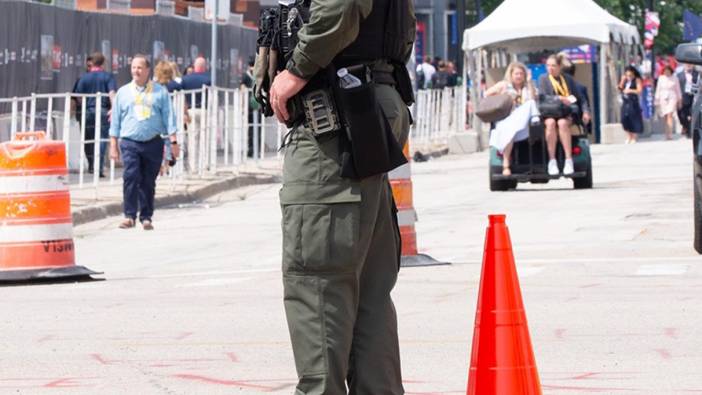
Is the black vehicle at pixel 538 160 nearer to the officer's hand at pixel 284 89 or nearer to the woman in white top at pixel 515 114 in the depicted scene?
the woman in white top at pixel 515 114

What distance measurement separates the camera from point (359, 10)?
5.75 m

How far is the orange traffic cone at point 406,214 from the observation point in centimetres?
1295

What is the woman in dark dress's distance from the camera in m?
38.9

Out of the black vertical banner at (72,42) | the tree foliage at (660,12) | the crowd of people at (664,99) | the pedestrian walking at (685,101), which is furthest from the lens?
the tree foliage at (660,12)

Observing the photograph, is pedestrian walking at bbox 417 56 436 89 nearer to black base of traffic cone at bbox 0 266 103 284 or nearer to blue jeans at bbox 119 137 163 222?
blue jeans at bbox 119 137 163 222

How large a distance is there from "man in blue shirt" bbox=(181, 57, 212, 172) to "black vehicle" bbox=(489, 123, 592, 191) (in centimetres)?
438

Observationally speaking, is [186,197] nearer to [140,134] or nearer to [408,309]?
[140,134]

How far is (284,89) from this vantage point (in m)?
5.89

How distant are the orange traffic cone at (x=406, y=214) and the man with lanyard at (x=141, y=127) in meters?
5.38

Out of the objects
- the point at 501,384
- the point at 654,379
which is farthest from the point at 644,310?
the point at 501,384

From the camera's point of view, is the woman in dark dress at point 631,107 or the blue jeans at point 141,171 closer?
the blue jeans at point 141,171

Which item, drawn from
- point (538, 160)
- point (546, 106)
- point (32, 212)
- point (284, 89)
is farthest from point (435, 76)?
point (284, 89)

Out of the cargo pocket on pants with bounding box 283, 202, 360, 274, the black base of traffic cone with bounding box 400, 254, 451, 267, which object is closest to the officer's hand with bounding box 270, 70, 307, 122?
the cargo pocket on pants with bounding box 283, 202, 360, 274

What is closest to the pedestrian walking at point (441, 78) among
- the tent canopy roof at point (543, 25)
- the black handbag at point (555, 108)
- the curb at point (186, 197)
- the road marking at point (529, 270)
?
the tent canopy roof at point (543, 25)
